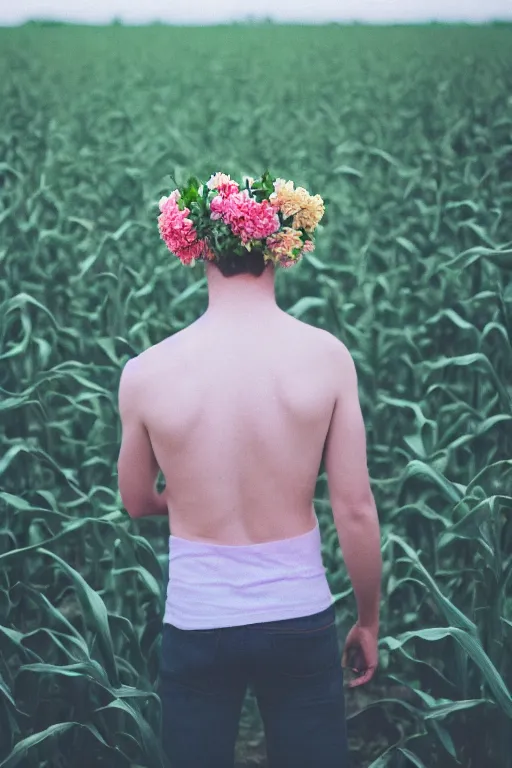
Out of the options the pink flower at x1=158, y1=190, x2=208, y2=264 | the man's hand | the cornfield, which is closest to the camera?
the pink flower at x1=158, y1=190, x2=208, y2=264

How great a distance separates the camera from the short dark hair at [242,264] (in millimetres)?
2061

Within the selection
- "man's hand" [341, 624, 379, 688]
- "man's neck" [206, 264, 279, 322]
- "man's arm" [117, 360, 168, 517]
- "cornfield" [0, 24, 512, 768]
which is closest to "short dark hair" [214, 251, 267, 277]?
"man's neck" [206, 264, 279, 322]

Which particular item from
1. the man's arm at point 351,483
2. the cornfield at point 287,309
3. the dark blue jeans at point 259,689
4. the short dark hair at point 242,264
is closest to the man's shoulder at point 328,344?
the man's arm at point 351,483

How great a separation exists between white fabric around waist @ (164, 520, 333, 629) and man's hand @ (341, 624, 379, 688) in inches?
10.1

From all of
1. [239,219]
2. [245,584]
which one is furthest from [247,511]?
[239,219]

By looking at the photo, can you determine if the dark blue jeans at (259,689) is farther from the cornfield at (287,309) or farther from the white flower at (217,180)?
the white flower at (217,180)

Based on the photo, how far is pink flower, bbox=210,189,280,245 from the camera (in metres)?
2.08

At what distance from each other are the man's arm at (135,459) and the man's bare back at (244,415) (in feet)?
0.13

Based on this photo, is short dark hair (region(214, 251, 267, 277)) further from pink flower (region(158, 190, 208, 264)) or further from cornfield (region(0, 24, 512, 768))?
cornfield (region(0, 24, 512, 768))

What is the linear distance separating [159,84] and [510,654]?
5.00m

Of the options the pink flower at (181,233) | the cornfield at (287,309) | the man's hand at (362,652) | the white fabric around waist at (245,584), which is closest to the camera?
the white fabric around waist at (245,584)

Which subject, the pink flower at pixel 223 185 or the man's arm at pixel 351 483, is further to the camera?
the pink flower at pixel 223 185

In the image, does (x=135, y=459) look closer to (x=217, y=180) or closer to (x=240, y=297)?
(x=240, y=297)

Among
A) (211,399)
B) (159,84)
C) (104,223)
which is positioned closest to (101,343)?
(104,223)
